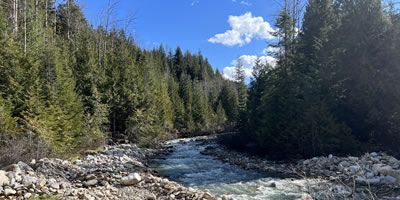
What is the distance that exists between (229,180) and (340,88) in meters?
9.10

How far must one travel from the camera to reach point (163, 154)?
1902 centimetres

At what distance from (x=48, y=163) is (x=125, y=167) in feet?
12.7

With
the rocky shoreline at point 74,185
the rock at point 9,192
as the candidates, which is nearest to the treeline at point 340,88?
the rocky shoreline at point 74,185

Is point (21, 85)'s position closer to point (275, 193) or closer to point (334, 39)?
point (275, 193)

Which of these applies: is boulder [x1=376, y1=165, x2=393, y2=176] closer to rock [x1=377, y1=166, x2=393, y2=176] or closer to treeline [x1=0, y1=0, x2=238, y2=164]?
rock [x1=377, y1=166, x2=393, y2=176]

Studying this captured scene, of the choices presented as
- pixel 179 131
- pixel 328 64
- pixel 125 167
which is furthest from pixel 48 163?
pixel 179 131

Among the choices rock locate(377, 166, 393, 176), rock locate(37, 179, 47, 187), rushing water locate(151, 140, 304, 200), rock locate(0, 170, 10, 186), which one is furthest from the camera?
rock locate(377, 166, 393, 176)

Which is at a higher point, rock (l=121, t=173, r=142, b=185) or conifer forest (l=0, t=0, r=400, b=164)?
conifer forest (l=0, t=0, r=400, b=164)

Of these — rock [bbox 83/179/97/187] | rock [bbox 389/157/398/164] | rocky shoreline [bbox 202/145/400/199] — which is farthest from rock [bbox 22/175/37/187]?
rock [bbox 389/157/398/164]

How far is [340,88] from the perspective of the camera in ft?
45.3

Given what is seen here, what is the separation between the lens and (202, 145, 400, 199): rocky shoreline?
7538 mm

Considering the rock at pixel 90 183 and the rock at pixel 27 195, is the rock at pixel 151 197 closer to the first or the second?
the rock at pixel 90 183

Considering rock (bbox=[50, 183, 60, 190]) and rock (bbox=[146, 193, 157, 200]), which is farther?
rock (bbox=[146, 193, 157, 200])

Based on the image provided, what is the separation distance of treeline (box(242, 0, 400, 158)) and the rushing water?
4.48m
